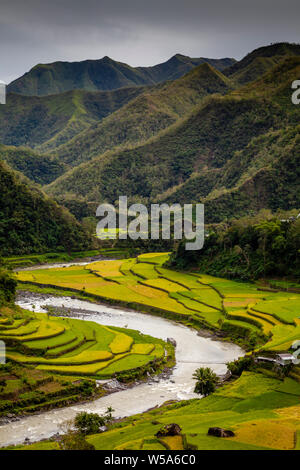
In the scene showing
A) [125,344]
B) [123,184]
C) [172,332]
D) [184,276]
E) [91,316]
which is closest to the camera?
[125,344]

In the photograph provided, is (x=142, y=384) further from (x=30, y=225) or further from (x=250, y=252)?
(x=30, y=225)

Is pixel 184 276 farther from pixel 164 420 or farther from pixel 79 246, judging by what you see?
pixel 164 420

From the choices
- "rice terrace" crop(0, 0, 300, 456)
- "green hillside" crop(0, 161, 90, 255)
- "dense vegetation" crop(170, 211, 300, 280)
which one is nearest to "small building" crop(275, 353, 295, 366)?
"rice terrace" crop(0, 0, 300, 456)

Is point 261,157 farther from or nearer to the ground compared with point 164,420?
farther from the ground

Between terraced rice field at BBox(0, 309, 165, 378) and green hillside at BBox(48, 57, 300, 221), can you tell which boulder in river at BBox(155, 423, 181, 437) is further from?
green hillside at BBox(48, 57, 300, 221)

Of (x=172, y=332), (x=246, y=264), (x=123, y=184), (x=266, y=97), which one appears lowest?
(x=172, y=332)

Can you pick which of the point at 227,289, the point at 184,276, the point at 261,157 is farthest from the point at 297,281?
the point at 261,157
